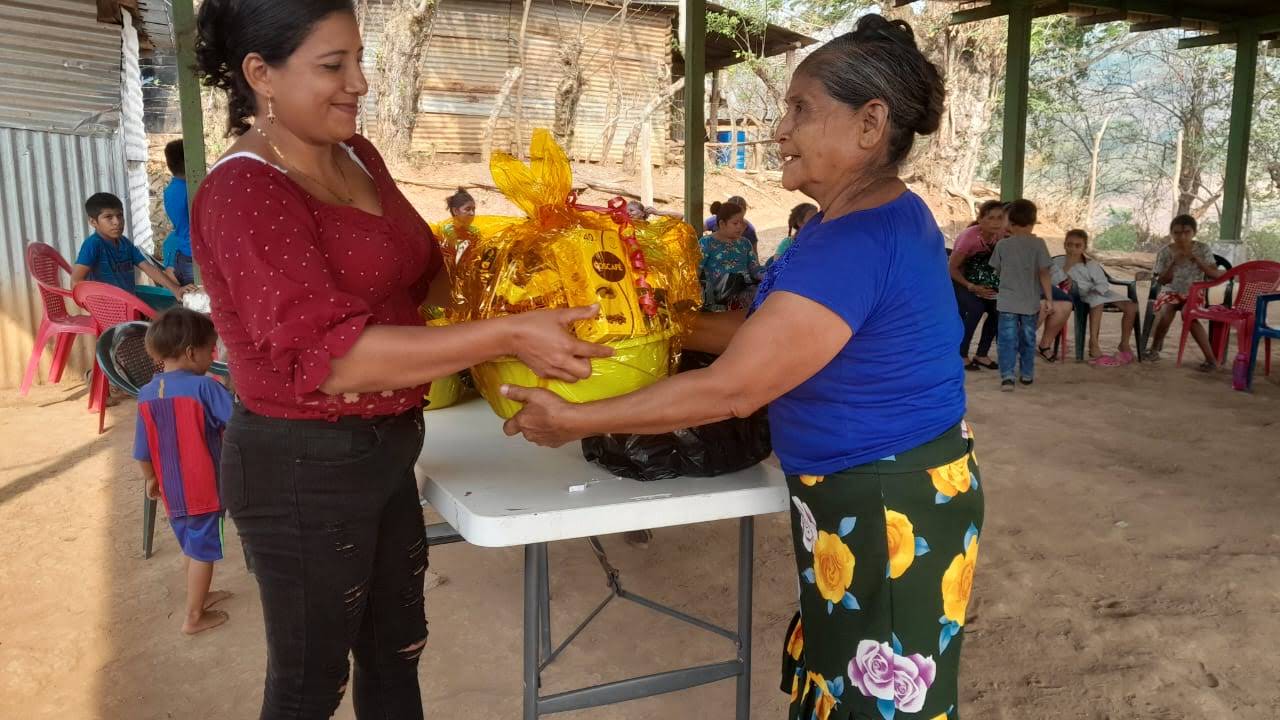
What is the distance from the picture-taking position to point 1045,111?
68.0 ft

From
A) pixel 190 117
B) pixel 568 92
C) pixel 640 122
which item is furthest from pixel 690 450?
pixel 568 92

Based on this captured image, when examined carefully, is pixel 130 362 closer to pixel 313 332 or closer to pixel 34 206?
pixel 313 332

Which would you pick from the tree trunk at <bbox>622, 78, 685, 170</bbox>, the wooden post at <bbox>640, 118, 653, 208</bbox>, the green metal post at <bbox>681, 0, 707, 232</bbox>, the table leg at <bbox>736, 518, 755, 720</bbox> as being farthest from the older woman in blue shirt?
the tree trunk at <bbox>622, 78, 685, 170</bbox>

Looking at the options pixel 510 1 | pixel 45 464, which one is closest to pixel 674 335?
pixel 45 464

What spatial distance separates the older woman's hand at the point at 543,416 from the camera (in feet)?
4.59

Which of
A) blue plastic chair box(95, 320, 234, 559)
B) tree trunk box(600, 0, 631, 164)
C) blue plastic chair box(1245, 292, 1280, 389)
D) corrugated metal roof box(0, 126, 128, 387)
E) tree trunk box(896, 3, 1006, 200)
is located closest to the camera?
blue plastic chair box(95, 320, 234, 559)

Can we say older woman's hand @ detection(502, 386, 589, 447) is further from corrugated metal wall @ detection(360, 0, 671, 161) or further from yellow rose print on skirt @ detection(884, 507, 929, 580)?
corrugated metal wall @ detection(360, 0, 671, 161)

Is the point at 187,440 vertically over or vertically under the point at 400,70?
under

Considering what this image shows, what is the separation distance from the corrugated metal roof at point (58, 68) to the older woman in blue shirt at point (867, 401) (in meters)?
7.07

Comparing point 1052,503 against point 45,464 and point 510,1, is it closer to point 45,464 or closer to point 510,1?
point 45,464

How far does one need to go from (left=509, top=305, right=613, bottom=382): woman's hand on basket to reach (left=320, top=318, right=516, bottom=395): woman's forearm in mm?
32

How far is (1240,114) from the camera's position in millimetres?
10102

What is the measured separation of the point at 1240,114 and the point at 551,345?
11.6 meters

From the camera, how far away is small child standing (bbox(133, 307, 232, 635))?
9.71 feet
